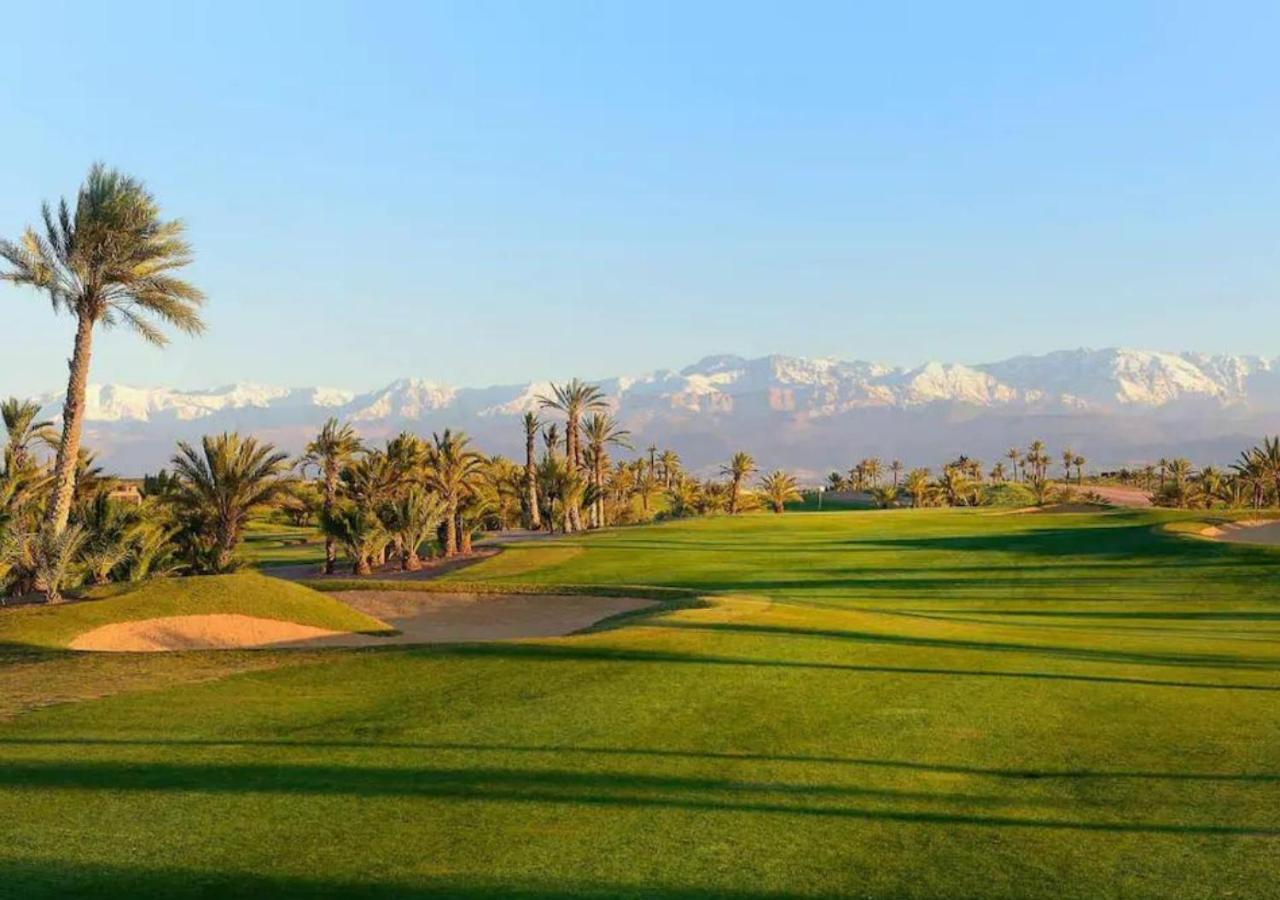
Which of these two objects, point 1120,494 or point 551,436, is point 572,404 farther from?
point 1120,494

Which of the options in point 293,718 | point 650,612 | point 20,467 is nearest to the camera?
point 293,718

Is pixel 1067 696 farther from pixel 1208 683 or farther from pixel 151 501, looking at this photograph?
pixel 151 501

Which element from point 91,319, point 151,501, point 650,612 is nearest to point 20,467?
point 151,501

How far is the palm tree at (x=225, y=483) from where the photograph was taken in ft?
129

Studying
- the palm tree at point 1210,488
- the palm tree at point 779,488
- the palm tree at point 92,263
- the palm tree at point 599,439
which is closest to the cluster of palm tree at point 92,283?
the palm tree at point 92,263

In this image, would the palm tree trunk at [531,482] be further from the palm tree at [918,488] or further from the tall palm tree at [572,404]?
the palm tree at [918,488]

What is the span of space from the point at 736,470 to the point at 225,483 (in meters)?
82.5

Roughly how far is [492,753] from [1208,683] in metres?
11.7

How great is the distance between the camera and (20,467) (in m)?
46.5

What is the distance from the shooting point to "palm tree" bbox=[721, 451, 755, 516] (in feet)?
385

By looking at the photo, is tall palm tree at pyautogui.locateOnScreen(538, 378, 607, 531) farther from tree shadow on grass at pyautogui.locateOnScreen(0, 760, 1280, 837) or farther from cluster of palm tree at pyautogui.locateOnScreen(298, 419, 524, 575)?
Result: tree shadow on grass at pyautogui.locateOnScreen(0, 760, 1280, 837)

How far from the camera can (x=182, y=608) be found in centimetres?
2353

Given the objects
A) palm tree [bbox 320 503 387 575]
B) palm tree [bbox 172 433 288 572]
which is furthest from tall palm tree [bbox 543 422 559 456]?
palm tree [bbox 172 433 288 572]

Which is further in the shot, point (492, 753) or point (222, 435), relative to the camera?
point (222, 435)
